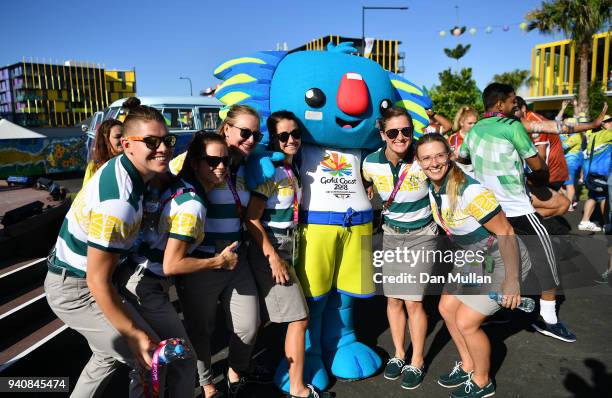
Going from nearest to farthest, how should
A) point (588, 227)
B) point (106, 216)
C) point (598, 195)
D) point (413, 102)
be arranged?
point (106, 216)
point (413, 102)
point (598, 195)
point (588, 227)

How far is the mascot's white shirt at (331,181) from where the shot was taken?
2.92 metres

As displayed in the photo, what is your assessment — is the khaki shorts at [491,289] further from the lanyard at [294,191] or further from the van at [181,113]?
the van at [181,113]

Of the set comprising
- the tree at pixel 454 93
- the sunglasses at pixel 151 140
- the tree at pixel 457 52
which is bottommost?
the sunglasses at pixel 151 140

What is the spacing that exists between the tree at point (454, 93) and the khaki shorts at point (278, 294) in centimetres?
1735

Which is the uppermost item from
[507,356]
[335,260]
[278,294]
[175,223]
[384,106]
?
[384,106]

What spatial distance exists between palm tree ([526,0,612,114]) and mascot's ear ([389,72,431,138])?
15.3 m

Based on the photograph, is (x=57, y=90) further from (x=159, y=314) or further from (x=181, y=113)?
(x=159, y=314)

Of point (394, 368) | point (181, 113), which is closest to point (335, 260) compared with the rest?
point (394, 368)

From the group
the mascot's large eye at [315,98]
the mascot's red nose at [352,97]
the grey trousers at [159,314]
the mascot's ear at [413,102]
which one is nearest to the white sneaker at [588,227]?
the mascot's ear at [413,102]

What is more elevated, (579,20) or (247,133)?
(579,20)

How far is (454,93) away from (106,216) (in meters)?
19.8

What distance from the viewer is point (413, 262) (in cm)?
295

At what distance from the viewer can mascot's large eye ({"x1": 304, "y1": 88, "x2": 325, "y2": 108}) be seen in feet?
9.56

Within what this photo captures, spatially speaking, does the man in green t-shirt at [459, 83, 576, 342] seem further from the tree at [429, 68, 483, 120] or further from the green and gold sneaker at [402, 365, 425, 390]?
the tree at [429, 68, 483, 120]
